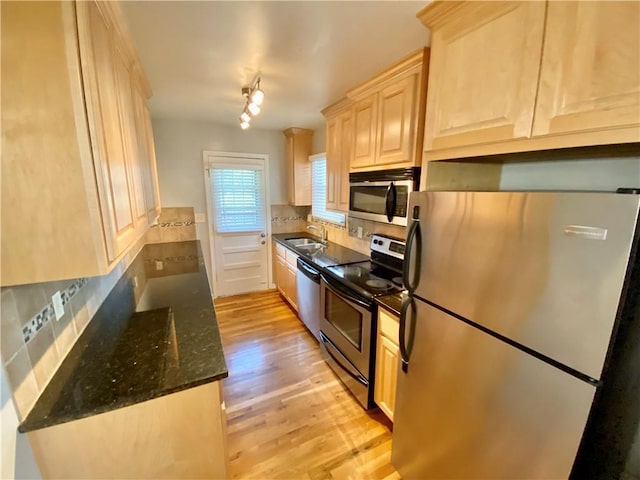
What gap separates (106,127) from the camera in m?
0.93

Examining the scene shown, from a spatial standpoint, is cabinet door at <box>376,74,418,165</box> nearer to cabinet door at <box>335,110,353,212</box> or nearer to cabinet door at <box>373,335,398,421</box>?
cabinet door at <box>335,110,353,212</box>

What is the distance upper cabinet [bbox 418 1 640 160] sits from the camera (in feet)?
2.48

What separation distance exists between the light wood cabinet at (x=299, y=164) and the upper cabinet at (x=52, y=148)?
2.98 meters

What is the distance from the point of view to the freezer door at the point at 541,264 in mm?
716

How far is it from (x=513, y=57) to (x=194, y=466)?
2.03 metres

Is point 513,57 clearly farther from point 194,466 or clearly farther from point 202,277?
point 202,277

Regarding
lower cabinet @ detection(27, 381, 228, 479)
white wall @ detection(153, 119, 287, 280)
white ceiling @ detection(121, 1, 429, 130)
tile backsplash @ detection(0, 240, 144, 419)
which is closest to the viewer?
tile backsplash @ detection(0, 240, 144, 419)

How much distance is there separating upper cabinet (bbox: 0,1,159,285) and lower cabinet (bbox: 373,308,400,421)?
56.2 inches

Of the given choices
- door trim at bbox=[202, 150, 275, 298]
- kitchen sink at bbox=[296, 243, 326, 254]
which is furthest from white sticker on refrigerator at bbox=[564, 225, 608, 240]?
door trim at bbox=[202, 150, 275, 298]

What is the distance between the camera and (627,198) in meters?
0.67

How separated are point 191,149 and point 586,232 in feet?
12.6

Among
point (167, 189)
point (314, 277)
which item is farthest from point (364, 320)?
point (167, 189)

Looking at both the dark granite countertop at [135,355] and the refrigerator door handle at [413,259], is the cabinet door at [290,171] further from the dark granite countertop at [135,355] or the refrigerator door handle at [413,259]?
the refrigerator door handle at [413,259]

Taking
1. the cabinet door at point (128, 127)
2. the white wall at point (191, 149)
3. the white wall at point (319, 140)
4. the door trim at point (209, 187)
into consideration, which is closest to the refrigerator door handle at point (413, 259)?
the cabinet door at point (128, 127)
